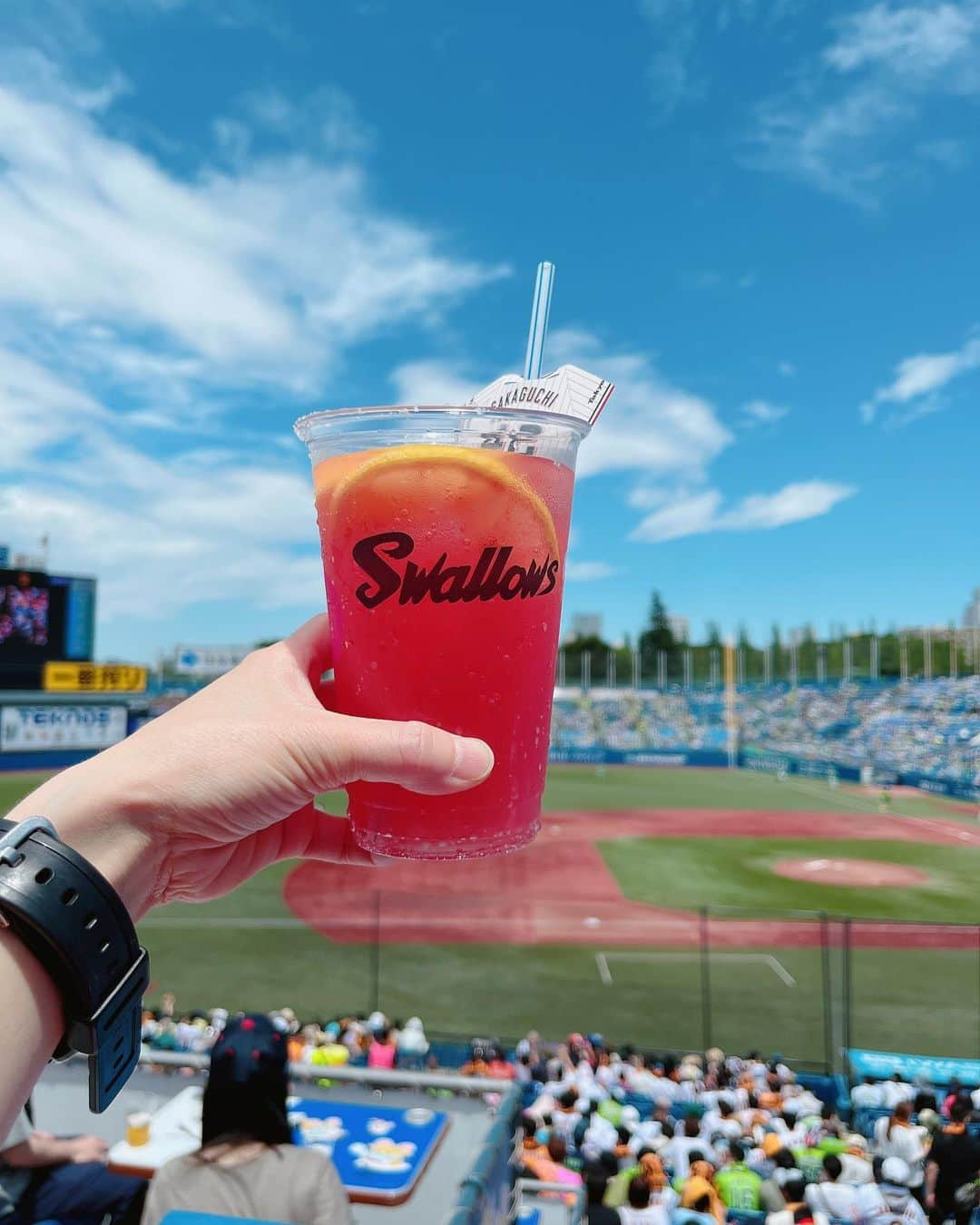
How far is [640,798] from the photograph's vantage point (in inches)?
1257

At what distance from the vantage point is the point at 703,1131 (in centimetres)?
756

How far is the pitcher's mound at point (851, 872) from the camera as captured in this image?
64.6 feet

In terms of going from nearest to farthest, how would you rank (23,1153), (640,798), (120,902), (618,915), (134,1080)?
(120,902)
(23,1153)
(134,1080)
(618,915)
(640,798)

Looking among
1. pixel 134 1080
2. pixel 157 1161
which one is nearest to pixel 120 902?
pixel 157 1161

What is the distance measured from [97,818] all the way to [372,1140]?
3.12 metres

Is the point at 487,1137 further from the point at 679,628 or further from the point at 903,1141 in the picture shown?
the point at 679,628

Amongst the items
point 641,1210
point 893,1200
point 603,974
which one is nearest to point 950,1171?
point 893,1200

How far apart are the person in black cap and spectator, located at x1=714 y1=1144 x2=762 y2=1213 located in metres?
4.90

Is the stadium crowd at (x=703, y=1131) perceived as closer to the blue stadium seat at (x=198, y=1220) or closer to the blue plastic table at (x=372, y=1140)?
the blue plastic table at (x=372, y=1140)

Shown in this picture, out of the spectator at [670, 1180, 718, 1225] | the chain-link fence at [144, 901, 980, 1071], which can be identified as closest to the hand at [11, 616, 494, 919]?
the spectator at [670, 1180, 718, 1225]

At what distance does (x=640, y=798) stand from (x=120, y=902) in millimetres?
31890

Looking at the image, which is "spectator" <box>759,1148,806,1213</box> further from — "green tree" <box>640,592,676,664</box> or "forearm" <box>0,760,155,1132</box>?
"green tree" <box>640,592,676,664</box>

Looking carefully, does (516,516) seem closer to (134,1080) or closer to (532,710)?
(532,710)

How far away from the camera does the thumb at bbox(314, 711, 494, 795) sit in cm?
139
